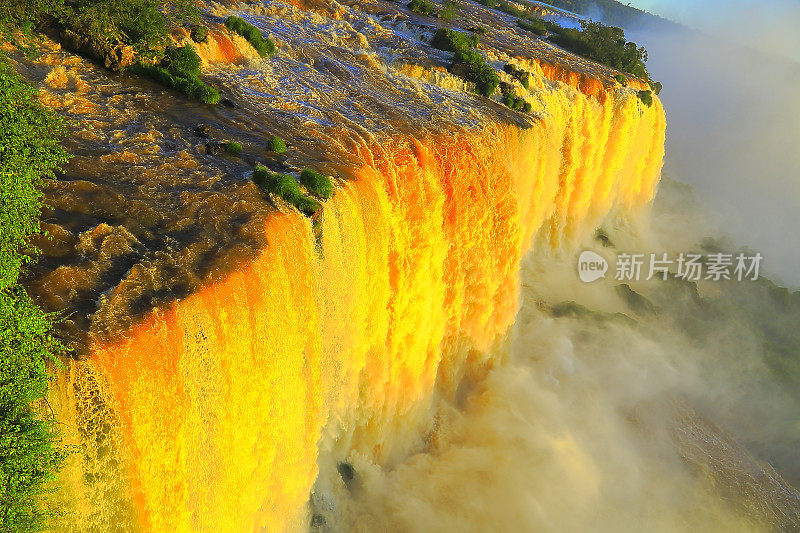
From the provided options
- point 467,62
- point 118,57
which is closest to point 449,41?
point 467,62

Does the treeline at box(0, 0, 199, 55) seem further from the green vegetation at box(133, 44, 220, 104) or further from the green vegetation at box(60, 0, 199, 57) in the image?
the green vegetation at box(133, 44, 220, 104)

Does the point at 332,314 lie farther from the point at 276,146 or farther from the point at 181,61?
the point at 181,61

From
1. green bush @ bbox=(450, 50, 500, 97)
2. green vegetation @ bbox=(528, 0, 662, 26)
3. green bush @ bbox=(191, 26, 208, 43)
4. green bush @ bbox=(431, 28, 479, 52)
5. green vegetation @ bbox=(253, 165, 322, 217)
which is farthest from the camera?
green vegetation @ bbox=(528, 0, 662, 26)

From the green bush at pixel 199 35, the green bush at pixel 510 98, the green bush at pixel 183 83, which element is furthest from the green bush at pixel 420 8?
the green bush at pixel 183 83

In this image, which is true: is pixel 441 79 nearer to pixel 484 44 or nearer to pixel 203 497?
pixel 484 44

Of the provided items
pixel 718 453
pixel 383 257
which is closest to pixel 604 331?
pixel 718 453

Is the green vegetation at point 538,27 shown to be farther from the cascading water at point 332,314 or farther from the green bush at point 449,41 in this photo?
the cascading water at point 332,314

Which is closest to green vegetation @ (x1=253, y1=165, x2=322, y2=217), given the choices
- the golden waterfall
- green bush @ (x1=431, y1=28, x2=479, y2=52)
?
the golden waterfall
